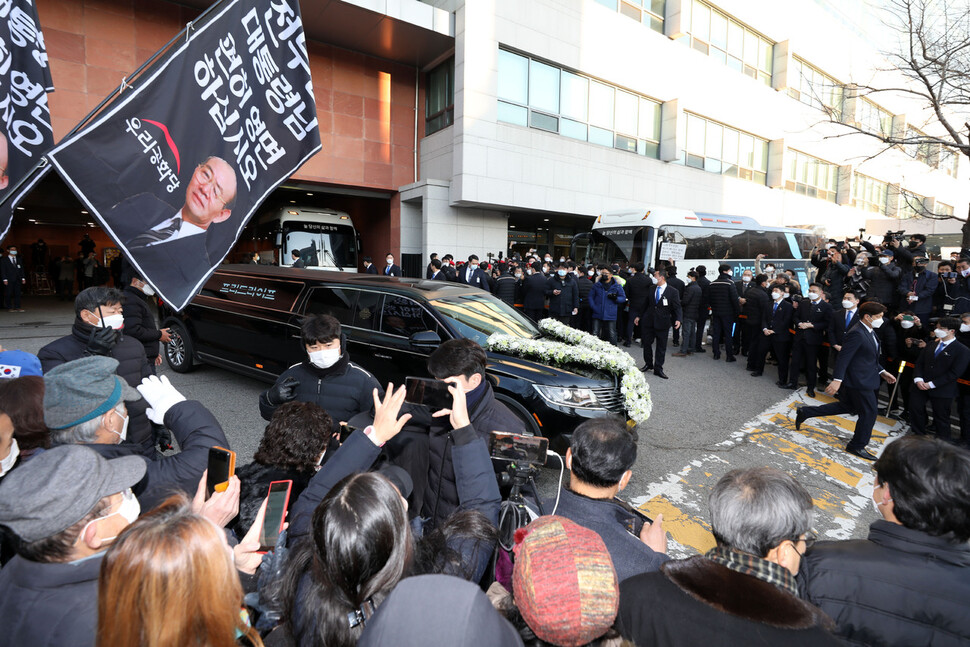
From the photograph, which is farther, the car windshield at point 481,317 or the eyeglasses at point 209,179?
the car windshield at point 481,317

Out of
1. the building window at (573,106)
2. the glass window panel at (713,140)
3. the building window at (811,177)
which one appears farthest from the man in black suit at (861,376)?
the building window at (811,177)

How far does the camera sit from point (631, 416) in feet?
16.0

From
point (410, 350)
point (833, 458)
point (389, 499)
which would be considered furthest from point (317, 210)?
point (389, 499)

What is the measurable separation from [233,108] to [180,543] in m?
3.18

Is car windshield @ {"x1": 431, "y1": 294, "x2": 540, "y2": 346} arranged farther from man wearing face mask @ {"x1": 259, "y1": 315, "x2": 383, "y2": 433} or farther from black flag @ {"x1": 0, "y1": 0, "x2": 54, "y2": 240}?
black flag @ {"x1": 0, "y1": 0, "x2": 54, "y2": 240}

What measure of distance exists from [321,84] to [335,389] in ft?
55.6

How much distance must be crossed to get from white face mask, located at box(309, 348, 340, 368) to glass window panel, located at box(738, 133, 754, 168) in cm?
2724

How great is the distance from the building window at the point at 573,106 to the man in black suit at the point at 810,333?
12.6 meters

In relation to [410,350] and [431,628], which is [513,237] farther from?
[431,628]

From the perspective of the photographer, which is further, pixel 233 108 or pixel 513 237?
pixel 513 237

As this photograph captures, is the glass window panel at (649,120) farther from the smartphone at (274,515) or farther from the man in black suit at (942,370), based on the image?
the smartphone at (274,515)

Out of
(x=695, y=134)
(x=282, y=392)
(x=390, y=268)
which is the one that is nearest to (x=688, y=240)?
(x=695, y=134)

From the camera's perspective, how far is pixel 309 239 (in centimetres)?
1595

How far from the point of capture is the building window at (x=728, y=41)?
21.8m
